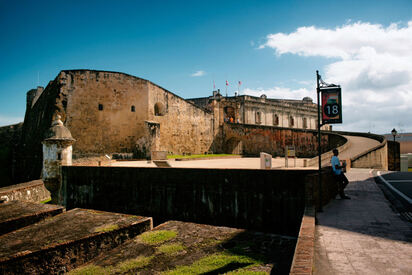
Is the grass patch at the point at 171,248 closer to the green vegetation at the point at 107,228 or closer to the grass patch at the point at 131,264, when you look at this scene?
the grass patch at the point at 131,264

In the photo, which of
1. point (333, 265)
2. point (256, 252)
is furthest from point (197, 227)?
point (333, 265)

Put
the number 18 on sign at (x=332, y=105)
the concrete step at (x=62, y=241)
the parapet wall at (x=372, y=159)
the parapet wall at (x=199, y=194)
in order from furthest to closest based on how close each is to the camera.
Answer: the parapet wall at (x=372, y=159) < the parapet wall at (x=199, y=194) < the number 18 on sign at (x=332, y=105) < the concrete step at (x=62, y=241)

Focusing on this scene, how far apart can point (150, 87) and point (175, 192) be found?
1626 centimetres

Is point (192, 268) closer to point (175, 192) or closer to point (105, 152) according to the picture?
point (175, 192)

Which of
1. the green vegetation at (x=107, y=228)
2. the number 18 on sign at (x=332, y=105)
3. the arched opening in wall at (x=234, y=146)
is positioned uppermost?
the number 18 on sign at (x=332, y=105)

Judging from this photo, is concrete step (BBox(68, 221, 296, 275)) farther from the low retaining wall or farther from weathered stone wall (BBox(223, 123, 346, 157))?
weathered stone wall (BBox(223, 123, 346, 157))

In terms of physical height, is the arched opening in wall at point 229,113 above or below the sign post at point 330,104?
above

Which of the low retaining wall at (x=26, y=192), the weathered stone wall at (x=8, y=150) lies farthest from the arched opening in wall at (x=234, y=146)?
the weathered stone wall at (x=8, y=150)

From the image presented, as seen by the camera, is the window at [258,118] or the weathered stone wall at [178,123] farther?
the window at [258,118]

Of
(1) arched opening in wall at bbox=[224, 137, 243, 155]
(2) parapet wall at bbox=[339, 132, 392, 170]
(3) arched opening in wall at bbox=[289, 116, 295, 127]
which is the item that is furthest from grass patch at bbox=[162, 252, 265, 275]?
(3) arched opening in wall at bbox=[289, 116, 295, 127]

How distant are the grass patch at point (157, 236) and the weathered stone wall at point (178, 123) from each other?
18093 mm

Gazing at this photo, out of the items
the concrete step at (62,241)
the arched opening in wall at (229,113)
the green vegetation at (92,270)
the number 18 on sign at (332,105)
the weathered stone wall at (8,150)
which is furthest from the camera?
the arched opening in wall at (229,113)

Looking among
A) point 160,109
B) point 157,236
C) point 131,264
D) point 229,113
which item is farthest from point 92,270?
point 229,113

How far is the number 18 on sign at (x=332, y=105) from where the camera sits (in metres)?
5.89
